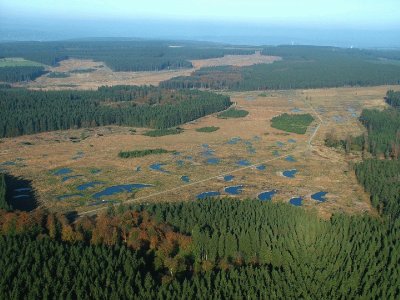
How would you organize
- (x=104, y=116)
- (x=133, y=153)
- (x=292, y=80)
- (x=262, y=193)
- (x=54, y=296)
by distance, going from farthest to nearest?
(x=292, y=80) < (x=104, y=116) < (x=133, y=153) < (x=262, y=193) < (x=54, y=296)

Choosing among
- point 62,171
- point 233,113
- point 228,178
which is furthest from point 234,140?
point 62,171

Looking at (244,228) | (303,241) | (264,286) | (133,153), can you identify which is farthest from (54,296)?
(133,153)

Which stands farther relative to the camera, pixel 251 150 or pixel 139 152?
pixel 251 150

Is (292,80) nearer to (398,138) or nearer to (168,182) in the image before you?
(398,138)

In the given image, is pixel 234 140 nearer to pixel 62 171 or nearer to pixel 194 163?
pixel 194 163

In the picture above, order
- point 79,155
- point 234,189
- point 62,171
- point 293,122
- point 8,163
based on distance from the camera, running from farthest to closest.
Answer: point 293,122, point 79,155, point 8,163, point 62,171, point 234,189

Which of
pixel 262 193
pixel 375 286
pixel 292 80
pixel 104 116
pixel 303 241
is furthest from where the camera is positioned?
pixel 292 80

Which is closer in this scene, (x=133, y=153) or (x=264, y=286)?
(x=264, y=286)

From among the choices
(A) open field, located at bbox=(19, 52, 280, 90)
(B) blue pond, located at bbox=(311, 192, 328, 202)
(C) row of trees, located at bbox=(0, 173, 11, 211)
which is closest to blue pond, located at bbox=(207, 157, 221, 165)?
(B) blue pond, located at bbox=(311, 192, 328, 202)
